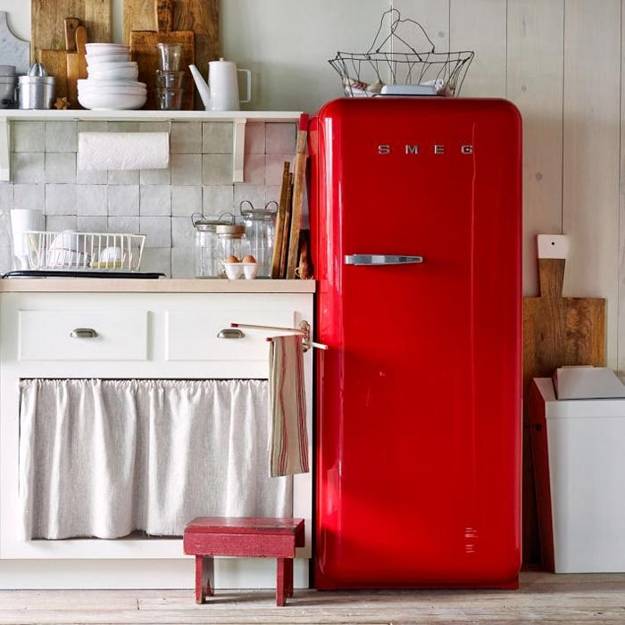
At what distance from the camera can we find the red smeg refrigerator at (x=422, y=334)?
3148 millimetres

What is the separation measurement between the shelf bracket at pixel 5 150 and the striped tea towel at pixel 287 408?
1264 millimetres

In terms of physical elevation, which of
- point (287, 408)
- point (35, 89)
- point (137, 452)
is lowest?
point (137, 452)

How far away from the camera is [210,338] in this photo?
3215 mm

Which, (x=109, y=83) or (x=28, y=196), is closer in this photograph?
(x=109, y=83)

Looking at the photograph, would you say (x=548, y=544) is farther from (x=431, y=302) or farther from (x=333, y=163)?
(x=333, y=163)

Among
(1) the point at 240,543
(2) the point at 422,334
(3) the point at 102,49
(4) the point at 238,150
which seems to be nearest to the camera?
(1) the point at 240,543

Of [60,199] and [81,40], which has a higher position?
[81,40]

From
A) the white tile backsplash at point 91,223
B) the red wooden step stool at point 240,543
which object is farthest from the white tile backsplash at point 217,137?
the red wooden step stool at point 240,543

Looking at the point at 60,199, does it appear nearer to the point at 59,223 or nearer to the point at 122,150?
the point at 59,223

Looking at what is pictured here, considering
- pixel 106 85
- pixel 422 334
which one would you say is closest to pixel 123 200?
pixel 106 85

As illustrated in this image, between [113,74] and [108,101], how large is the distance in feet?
0.31

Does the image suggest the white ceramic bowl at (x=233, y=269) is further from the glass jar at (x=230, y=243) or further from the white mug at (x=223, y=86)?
the white mug at (x=223, y=86)

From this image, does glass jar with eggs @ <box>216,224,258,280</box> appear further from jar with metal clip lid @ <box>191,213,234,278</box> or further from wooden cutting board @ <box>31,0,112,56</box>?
wooden cutting board @ <box>31,0,112,56</box>

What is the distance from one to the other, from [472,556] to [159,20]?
210cm
